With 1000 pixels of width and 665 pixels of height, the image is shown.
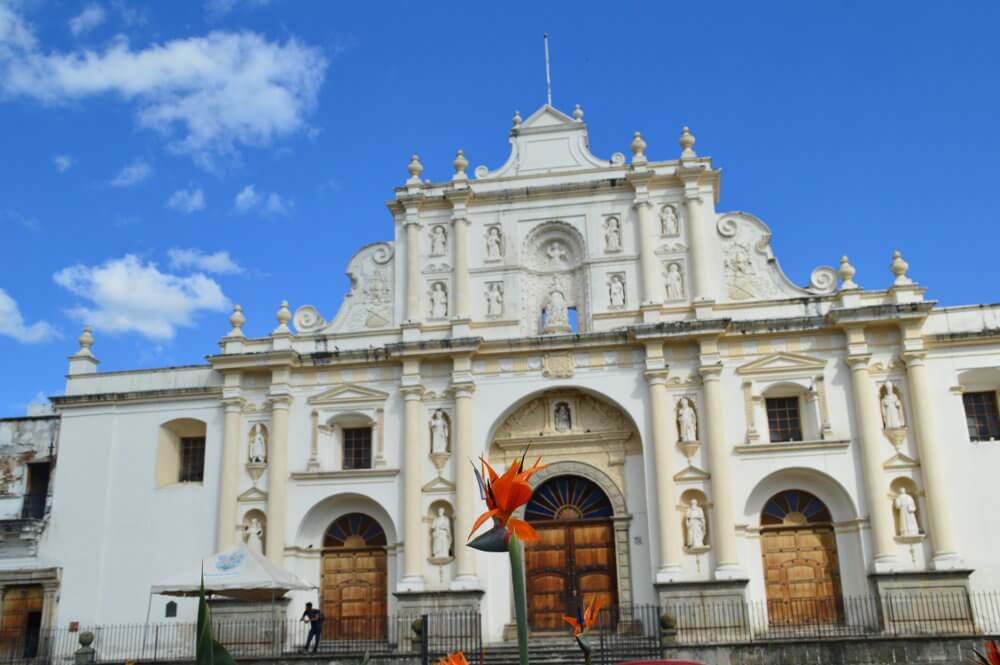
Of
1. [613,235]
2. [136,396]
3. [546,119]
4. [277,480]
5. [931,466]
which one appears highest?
[546,119]

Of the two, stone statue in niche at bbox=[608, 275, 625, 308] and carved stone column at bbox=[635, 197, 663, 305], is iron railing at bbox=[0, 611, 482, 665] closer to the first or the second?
stone statue in niche at bbox=[608, 275, 625, 308]

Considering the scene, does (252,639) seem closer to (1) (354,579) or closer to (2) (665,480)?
(1) (354,579)

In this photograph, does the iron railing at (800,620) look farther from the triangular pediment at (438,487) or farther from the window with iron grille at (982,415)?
the triangular pediment at (438,487)

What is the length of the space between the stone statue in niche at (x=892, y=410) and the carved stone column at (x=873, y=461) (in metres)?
0.18

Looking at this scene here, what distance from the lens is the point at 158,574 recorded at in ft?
73.3

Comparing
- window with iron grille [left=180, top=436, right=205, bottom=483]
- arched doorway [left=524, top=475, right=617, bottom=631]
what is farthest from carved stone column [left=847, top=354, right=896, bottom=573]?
window with iron grille [left=180, top=436, right=205, bottom=483]

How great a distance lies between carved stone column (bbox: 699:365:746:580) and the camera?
2034 cm

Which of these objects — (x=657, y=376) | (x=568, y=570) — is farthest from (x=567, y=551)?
(x=657, y=376)

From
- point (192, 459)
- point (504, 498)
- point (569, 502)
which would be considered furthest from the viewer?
point (192, 459)

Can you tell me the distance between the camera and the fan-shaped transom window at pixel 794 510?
21297mm

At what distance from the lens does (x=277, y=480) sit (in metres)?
22.4

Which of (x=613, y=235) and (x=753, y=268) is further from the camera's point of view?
(x=613, y=235)

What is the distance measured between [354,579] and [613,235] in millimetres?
10059

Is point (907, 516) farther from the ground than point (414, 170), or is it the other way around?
point (414, 170)
